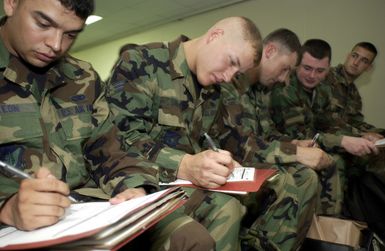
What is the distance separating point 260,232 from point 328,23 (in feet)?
9.20

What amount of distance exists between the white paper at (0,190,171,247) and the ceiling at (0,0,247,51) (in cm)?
326

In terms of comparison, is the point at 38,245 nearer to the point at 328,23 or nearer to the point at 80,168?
the point at 80,168

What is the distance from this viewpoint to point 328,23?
346 centimetres

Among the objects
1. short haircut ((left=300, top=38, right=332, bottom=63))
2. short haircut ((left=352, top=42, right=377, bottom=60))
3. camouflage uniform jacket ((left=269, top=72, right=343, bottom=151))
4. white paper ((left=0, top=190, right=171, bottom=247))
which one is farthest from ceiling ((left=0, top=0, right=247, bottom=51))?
white paper ((left=0, top=190, right=171, bottom=247))

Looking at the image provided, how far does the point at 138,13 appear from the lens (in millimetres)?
4551

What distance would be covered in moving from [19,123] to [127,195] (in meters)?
0.36

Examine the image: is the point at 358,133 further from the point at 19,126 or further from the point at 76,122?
the point at 19,126

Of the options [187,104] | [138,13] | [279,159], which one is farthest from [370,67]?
[138,13]

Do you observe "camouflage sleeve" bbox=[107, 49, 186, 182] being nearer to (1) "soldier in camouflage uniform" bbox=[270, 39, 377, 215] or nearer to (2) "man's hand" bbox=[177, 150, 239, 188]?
(2) "man's hand" bbox=[177, 150, 239, 188]

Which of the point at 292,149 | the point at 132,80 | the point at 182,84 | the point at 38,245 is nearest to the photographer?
the point at 38,245

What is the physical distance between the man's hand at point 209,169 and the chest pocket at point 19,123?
0.47 m

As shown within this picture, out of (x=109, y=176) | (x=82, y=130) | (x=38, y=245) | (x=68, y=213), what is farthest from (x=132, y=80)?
(x=38, y=245)

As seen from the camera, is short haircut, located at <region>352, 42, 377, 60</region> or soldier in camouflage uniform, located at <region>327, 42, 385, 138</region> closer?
soldier in camouflage uniform, located at <region>327, 42, 385, 138</region>

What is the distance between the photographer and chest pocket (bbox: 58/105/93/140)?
3.15 ft
